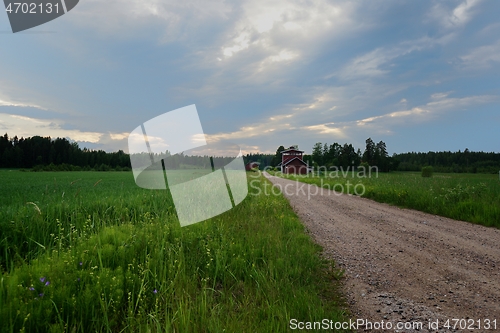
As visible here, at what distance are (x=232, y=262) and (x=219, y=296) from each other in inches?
28.8

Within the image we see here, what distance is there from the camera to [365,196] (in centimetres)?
1542

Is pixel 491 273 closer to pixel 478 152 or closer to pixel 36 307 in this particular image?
pixel 36 307

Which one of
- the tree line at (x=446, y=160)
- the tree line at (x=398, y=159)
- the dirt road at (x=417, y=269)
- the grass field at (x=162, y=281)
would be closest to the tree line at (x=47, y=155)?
the tree line at (x=398, y=159)

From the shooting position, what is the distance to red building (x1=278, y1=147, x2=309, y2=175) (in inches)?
2958

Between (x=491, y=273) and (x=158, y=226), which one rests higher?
(x=158, y=226)

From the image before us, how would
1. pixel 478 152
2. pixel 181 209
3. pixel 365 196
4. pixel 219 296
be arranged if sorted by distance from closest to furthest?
pixel 219 296 < pixel 181 209 < pixel 365 196 < pixel 478 152

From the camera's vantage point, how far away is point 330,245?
5902 millimetres

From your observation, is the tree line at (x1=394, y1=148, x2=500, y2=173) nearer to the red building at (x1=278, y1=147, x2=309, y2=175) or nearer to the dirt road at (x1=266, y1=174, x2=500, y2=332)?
the red building at (x1=278, y1=147, x2=309, y2=175)

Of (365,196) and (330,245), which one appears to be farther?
(365,196)

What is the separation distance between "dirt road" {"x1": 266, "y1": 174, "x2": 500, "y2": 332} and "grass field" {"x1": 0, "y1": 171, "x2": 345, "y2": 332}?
56 cm

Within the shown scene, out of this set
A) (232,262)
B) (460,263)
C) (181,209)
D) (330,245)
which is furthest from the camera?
(181,209)

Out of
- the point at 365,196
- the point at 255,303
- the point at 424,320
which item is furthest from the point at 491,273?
the point at 365,196

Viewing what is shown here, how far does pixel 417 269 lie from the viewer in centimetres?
446

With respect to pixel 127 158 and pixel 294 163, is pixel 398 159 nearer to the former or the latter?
pixel 294 163
